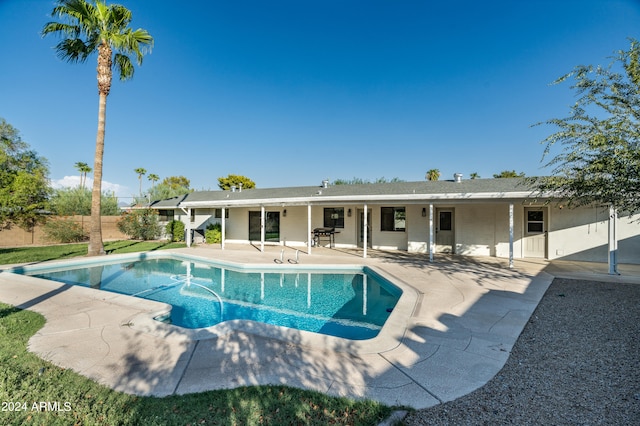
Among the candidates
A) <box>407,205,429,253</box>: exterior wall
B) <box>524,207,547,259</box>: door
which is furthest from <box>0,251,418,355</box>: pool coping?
<box>524,207,547,259</box>: door

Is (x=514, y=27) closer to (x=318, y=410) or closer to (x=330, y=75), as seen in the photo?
(x=330, y=75)

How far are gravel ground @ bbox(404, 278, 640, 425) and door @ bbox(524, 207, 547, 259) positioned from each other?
22.1 ft

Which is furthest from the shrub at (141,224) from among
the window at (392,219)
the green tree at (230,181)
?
the green tree at (230,181)

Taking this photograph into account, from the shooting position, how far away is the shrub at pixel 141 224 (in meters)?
18.6

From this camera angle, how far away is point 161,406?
2594 millimetres

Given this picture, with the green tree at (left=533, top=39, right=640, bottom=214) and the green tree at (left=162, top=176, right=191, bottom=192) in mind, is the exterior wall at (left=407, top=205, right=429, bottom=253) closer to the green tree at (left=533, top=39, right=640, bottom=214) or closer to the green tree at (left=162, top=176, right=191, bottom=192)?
the green tree at (left=533, top=39, right=640, bottom=214)

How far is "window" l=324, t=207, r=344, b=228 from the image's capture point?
1528cm

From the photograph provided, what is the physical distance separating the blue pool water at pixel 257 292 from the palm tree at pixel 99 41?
4168 millimetres

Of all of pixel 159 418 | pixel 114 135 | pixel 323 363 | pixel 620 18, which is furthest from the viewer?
pixel 114 135

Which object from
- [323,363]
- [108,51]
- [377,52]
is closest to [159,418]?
[323,363]

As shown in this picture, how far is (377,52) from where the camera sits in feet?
52.3

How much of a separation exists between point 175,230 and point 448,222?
16492 mm

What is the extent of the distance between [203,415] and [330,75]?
62.3 ft

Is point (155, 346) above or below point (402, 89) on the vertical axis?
below
